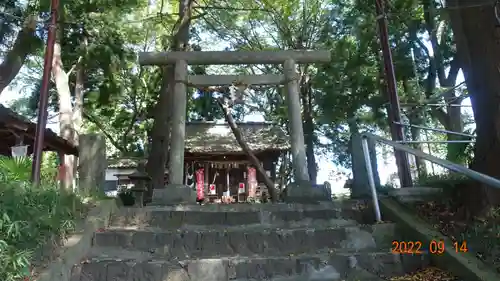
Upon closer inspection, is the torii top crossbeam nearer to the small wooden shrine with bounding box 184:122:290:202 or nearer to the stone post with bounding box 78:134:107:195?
the stone post with bounding box 78:134:107:195

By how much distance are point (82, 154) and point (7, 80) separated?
4.26 meters

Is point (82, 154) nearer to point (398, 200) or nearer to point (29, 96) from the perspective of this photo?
point (398, 200)

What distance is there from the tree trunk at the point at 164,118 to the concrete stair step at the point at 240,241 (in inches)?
189

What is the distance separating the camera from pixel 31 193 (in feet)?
11.9

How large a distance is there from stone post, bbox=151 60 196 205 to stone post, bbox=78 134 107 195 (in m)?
0.98

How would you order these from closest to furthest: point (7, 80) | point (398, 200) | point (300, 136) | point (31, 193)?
1. point (31, 193)
2. point (398, 200)
3. point (300, 136)
4. point (7, 80)

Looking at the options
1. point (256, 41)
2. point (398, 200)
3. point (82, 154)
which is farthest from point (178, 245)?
point (256, 41)

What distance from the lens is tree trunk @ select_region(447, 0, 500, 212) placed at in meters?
4.00

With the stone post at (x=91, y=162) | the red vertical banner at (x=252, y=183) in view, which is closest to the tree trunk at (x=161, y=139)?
the stone post at (x=91, y=162)

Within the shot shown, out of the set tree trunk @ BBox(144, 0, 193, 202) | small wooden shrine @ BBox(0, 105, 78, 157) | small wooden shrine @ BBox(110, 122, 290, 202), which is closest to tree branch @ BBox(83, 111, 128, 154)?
small wooden shrine @ BBox(110, 122, 290, 202)

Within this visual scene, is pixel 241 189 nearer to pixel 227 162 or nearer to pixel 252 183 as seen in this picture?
pixel 252 183

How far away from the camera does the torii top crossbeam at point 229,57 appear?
7.28 metres

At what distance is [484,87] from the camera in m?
4.23

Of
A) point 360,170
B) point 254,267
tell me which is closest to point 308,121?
point 360,170
